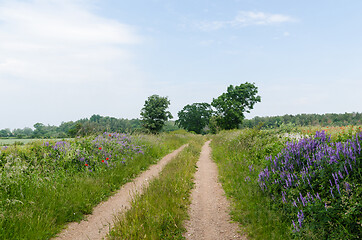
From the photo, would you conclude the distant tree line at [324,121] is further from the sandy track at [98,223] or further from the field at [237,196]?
the sandy track at [98,223]

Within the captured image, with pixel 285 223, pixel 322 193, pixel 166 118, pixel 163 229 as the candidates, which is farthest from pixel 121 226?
pixel 166 118

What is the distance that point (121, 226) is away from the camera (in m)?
4.30

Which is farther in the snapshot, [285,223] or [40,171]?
[40,171]

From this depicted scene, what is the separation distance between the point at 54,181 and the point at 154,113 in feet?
106

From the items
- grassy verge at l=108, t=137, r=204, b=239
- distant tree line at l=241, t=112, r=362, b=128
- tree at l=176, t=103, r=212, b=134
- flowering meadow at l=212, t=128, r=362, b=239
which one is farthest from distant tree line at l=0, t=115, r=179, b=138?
tree at l=176, t=103, r=212, b=134

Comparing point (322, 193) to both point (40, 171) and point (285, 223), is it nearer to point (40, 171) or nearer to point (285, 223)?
point (285, 223)

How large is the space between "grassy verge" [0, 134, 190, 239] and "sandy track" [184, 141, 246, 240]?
297cm

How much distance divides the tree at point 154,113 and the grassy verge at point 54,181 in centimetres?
2778

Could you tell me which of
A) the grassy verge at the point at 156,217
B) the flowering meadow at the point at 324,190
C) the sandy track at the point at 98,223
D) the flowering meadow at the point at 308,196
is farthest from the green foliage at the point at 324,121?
the sandy track at the point at 98,223

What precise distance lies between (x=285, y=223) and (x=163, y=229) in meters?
2.49

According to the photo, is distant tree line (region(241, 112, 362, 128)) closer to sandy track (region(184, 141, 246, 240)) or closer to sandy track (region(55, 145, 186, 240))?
sandy track (region(184, 141, 246, 240))

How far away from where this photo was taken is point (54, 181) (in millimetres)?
6934

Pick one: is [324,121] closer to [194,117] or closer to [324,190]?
[194,117]

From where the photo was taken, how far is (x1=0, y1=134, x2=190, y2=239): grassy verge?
4.57m
